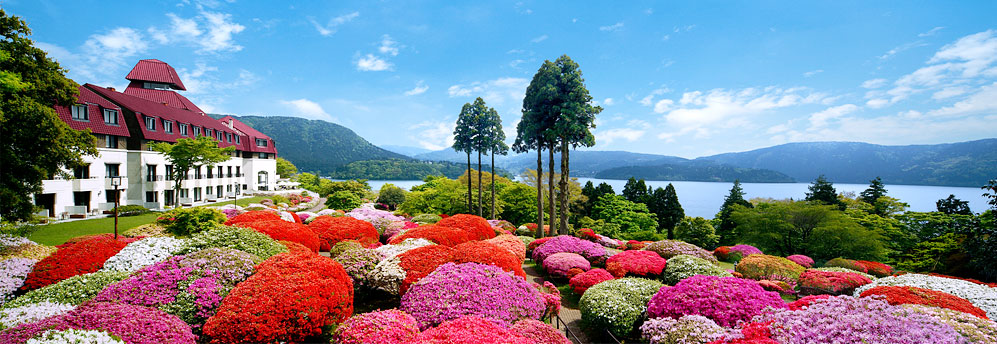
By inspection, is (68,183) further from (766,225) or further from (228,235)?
(766,225)

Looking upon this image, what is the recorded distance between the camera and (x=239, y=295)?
6.67 meters

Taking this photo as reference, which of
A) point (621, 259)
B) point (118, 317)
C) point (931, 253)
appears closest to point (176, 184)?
point (118, 317)

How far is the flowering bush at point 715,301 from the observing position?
7.16 meters

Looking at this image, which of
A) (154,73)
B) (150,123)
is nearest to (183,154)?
(150,123)

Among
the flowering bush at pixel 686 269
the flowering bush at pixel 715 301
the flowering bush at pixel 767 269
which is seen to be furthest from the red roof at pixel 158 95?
the flowering bush at pixel 767 269

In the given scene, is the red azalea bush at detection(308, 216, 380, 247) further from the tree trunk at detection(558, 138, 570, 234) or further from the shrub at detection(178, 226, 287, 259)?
the tree trunk at detection(558, 138, 570, 234)

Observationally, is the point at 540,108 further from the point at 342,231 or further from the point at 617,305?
the point at 617,305

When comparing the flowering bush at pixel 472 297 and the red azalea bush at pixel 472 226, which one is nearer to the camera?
the flowering bush at pixel 472 297

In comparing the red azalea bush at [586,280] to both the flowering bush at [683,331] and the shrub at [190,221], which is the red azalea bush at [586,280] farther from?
the shrub at [190,221]

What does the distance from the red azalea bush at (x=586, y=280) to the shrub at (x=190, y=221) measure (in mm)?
13509

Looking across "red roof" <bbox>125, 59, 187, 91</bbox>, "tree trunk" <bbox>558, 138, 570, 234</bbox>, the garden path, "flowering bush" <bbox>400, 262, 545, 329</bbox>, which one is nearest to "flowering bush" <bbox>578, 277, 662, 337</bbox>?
the garden path

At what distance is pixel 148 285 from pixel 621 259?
43.1 feet

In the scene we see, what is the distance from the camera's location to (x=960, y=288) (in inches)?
362

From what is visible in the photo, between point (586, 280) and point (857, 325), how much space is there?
22.7 ft
